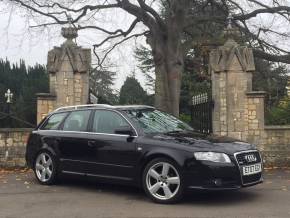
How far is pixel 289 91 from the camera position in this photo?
24.0 metres

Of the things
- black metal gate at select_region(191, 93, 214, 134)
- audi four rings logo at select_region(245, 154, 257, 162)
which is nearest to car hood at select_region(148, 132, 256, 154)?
audi four rings logo at select_region(245, 154, 257, 162)

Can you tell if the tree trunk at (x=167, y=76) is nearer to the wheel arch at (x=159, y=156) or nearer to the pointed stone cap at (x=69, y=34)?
the pointed stone cap at (x=69, y=34)

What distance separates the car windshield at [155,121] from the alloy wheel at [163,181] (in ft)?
2.74

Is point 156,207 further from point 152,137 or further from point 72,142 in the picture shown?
point 72,142

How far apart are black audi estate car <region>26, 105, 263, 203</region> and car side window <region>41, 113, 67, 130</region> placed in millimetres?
25

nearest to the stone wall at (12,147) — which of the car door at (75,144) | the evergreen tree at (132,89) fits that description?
the car door at (75,144)

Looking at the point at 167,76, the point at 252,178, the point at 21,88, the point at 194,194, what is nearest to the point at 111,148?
the point at 194,194

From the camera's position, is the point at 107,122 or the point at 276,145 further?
the point at 276,145

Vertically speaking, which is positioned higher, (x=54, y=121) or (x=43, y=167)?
(x=54, y=121)

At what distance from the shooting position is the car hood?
27.7 feet

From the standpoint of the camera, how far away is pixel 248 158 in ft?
28.5

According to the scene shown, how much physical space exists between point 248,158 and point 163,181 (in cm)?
143

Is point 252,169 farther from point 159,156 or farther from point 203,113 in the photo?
point 203,113

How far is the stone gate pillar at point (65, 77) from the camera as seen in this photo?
577 inches
